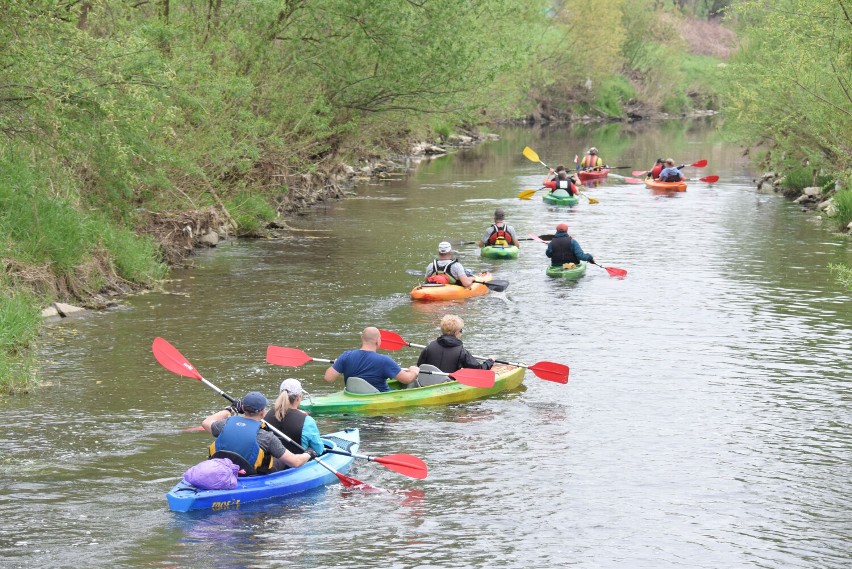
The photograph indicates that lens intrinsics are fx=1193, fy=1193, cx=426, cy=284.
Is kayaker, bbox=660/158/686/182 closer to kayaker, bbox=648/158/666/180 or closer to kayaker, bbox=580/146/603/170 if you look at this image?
kayaker, bbox=648/158/666/180

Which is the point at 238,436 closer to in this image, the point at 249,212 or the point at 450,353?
the point at 450,353

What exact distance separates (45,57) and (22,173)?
133 inches

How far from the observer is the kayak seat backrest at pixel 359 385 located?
543 inches

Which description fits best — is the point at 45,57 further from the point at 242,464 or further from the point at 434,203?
the point at 434,203

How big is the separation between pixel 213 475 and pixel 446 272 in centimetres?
1090

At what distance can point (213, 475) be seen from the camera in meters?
10.3

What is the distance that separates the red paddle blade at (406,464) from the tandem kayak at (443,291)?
9124mm

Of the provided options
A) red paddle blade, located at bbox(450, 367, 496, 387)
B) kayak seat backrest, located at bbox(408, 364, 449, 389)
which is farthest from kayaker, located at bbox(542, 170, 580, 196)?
red paddle blade, located at bbox(450, 367, 496, 387)

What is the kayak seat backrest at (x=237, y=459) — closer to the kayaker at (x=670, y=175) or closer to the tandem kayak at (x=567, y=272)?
the tandem kayak at (x=567, y=272)

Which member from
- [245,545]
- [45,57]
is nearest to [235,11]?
[45,57]

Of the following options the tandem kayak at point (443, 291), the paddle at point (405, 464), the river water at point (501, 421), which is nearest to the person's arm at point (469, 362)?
the river water at point (501, 421)

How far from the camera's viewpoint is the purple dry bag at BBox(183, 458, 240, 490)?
33.8 ft

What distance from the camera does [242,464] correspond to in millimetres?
10742

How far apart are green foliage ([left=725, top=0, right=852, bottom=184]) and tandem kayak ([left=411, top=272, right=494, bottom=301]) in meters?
6.58
